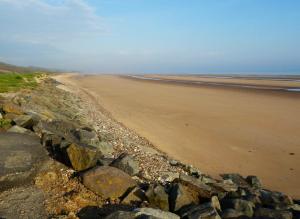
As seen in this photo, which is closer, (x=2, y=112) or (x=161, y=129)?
(x=2, y=112)

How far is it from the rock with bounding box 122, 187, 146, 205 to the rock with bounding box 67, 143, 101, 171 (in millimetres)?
1315

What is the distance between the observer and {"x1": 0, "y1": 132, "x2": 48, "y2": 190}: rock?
21.9 ft

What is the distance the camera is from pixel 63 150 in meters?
7.79

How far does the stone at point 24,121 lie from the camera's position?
31.3 ft

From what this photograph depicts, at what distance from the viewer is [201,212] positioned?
Result: 6109mm

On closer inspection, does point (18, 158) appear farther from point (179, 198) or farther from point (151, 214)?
point (179, 198)

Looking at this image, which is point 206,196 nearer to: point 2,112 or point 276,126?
point 2,112

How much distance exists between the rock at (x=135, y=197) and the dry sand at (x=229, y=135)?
4379 millimetres

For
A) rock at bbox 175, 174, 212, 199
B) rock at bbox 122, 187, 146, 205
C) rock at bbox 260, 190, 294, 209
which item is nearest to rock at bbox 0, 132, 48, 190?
rock at bbox 122, 187, 146, 205

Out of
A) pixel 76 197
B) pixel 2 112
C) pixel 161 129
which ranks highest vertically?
pixel 2 112

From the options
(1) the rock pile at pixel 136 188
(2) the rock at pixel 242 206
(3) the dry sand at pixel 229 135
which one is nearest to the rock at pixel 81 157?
(1) the rock pile at pixel 136 188

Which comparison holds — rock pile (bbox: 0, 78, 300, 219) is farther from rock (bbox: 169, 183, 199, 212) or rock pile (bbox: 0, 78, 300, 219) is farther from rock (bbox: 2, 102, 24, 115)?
rock (bbox: 2, 102, 24, 115)

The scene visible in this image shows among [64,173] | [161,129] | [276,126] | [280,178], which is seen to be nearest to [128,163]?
[64,173]

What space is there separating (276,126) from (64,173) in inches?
519
